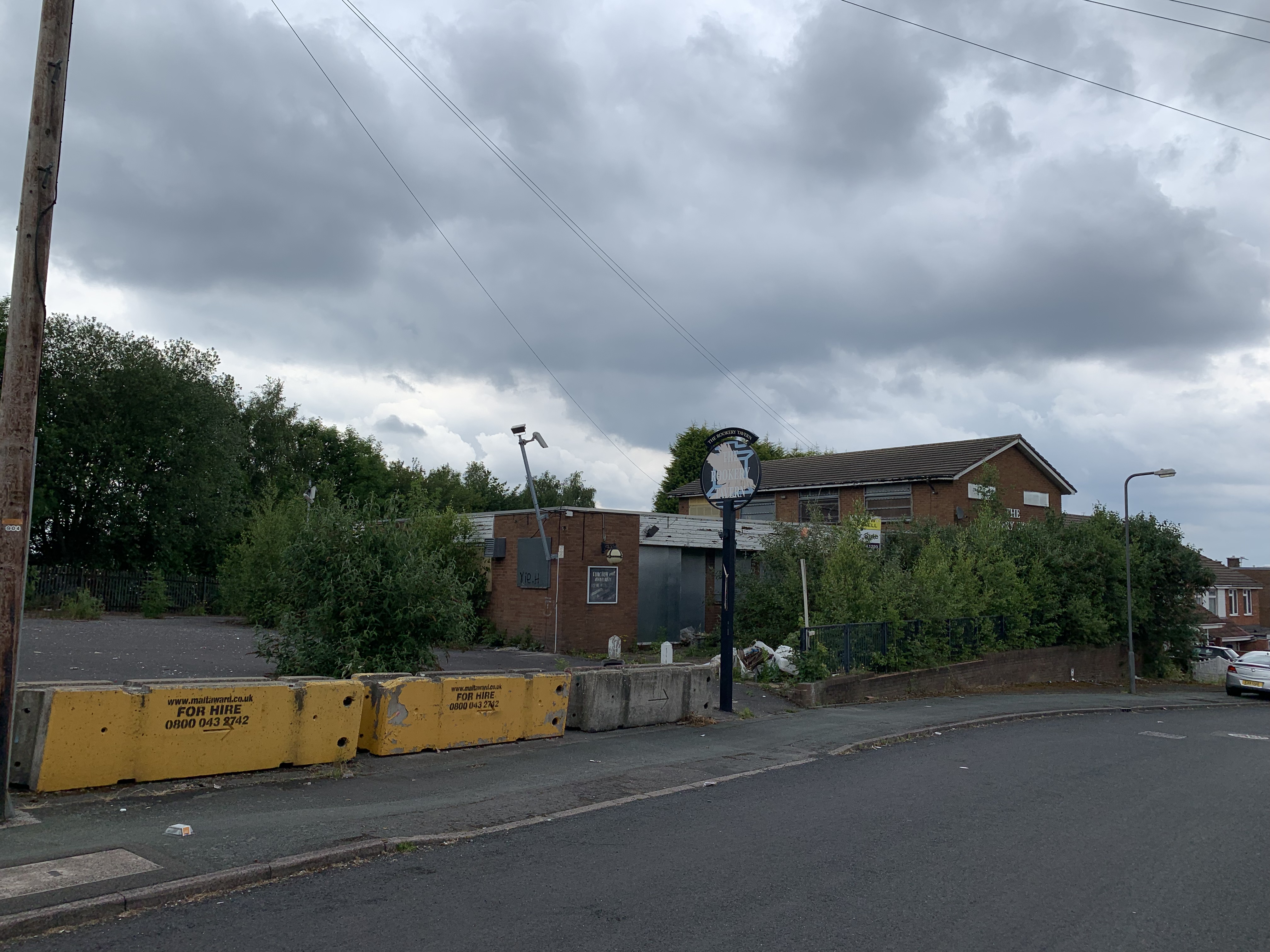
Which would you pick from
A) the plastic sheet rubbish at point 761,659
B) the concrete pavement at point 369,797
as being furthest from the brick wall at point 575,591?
the concrete pavement at point 369,797

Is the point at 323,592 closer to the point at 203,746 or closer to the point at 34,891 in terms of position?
the point at 203,746

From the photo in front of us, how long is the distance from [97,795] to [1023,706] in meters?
17.9

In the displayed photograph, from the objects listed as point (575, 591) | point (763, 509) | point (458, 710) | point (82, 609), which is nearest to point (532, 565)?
point (575, 591)

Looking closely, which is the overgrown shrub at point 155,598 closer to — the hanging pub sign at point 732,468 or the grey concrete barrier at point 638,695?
the hanging pub sign at point 732,468

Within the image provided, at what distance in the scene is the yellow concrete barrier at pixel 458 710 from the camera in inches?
396

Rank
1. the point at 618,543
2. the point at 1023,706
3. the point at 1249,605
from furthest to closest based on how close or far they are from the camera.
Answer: the point at 1249,605, the point at 618,543, the point at 1023,706

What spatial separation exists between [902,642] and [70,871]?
59.1ft

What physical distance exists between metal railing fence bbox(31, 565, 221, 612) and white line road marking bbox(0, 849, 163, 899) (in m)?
30.8

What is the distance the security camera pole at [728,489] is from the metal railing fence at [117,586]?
83.8ft

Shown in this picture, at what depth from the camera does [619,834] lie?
301 inches

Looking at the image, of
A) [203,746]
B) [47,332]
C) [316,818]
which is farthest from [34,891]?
[47,332]

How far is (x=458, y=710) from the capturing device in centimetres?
1068

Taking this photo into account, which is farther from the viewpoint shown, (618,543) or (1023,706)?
(618,543)

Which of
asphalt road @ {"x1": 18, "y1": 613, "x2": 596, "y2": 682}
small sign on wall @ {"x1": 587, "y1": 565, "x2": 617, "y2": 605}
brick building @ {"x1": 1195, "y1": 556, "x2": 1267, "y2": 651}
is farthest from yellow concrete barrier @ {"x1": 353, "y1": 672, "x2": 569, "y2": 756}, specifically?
brick building @ {"x1": 1195, "y1": 556, "x2": 1267, "y2": 651}
